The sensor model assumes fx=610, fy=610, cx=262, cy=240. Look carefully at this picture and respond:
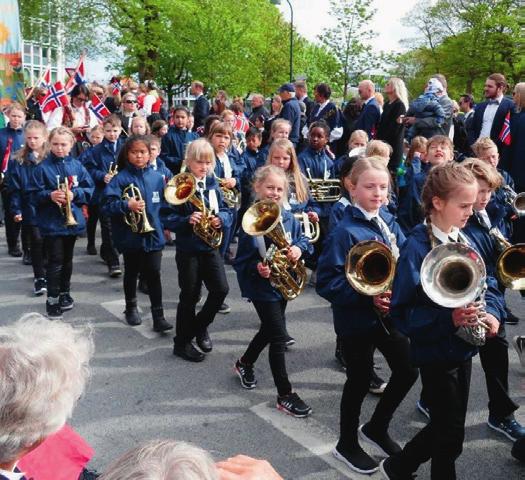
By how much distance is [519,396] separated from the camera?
4547mm

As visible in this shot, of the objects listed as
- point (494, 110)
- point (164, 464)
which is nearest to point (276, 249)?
point (164, 464)

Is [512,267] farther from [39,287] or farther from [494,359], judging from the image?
[39,287]

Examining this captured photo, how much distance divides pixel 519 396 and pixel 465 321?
2.17 metres

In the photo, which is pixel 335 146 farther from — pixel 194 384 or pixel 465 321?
pixel 465 321

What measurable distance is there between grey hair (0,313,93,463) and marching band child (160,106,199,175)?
292 inches

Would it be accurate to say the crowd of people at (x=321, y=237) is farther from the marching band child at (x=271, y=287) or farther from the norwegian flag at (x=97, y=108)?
the norwegian flag at (x=97, y=108)

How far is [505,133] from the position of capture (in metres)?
8.20

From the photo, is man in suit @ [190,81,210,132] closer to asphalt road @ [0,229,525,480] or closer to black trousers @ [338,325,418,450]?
asphalt road @ [0,229,525,480]

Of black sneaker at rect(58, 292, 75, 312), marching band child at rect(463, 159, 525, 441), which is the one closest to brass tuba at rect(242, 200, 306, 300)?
marching band child at rect(463, 159, 525, 441)

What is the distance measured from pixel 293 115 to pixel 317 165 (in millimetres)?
3364

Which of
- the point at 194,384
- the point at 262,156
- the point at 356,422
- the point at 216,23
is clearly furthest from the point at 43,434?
the point at 216,23

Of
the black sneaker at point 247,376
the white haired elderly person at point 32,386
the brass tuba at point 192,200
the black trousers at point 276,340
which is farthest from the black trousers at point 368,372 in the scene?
the white haired elderly person at point 32,386

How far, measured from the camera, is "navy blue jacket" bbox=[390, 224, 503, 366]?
9.70 ft

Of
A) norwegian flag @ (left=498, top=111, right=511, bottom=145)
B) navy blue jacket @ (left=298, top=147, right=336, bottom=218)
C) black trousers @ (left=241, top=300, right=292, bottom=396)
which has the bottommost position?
black trousers @ (left=241, top=300, right=292, bottom=396)
